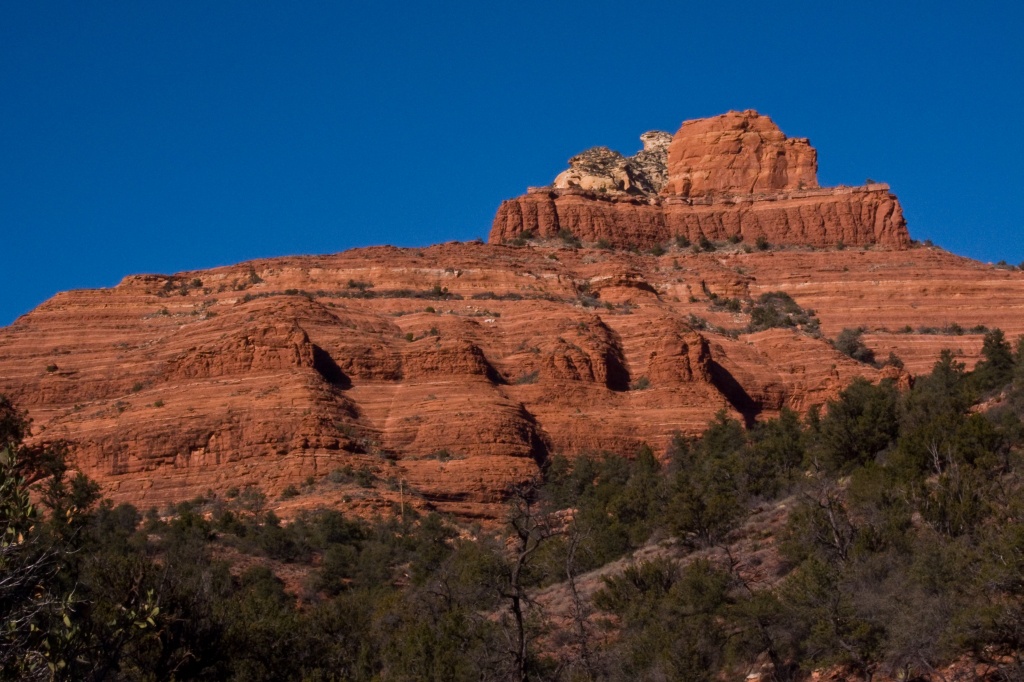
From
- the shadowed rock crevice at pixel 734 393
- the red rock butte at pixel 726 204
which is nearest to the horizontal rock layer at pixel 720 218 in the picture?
the red rock butte at pixel 726 204

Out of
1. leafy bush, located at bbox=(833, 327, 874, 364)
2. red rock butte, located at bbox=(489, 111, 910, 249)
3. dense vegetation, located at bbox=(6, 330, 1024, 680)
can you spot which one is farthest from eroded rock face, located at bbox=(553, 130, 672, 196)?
dense vegetation, located at bbox=(6, 330, 1024, 680)

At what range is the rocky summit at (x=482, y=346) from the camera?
5469 centimetres

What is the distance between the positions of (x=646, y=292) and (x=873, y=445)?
36.3 m

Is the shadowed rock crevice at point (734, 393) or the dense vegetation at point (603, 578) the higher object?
the shadowed rock crevice at point (734, 393)

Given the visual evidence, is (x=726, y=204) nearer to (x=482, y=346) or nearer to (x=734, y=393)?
(x=734, y=393)

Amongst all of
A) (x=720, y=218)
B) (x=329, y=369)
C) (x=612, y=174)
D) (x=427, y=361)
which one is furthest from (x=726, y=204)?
(x=329, y=369)

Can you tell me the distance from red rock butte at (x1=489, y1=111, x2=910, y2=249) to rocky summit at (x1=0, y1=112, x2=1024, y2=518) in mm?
245

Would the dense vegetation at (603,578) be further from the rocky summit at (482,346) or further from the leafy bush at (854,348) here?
the leafy bush at (854,348)

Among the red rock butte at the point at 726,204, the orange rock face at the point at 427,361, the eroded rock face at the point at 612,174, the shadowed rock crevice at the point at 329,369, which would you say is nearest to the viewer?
the orange rock face at the point at 427,361

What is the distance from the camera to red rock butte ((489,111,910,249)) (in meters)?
92.8

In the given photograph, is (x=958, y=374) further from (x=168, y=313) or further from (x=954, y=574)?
(x=168, y=313)

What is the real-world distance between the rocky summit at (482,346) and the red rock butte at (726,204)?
245 millimetres

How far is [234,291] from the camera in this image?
74188mm

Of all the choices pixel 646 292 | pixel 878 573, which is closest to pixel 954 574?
pixel 878 573
